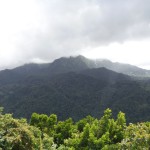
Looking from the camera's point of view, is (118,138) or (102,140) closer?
(102,140)

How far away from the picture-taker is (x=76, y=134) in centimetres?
6094

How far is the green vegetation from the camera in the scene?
117ft

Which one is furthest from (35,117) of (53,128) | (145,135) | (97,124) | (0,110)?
(145,135)

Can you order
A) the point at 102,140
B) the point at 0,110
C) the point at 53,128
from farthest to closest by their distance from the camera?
the point at 53,128 < the point at 102,140 < the point at 0,110

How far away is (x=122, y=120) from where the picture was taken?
6025 centimetres

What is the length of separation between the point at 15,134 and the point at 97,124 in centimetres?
2558

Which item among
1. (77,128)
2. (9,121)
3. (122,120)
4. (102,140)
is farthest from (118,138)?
(9,121)

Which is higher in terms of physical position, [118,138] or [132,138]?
[132,138]

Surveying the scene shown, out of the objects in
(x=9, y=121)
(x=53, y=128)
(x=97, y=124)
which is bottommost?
(x=53, y=128)

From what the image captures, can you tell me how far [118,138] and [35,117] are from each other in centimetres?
3028

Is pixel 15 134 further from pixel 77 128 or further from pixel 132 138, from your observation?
pixel 77 128

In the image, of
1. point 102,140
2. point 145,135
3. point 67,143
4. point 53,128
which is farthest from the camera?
point 53,128

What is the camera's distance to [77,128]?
252 feet

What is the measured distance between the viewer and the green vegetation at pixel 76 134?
3581cm
